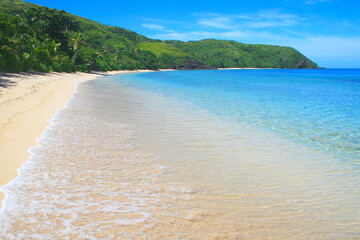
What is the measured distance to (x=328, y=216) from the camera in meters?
3.84

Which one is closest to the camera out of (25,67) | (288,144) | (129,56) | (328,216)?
(328,216)

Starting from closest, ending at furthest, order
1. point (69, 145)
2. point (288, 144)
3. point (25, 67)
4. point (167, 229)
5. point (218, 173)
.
→ point (167, 229) < point (218, 173) < point (69, 145) < point (288, 144) < point (25, 67)

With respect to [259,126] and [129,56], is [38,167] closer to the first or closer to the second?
[259,126]

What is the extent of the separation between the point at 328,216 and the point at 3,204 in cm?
404

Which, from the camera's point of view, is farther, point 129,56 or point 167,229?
point 129,56

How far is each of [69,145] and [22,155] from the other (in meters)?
1.09

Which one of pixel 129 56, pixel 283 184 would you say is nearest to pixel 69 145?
pixel 283 184

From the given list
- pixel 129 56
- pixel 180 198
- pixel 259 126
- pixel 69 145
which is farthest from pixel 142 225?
pixel 129 56

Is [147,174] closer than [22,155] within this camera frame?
Yes

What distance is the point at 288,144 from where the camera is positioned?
7.73 meters

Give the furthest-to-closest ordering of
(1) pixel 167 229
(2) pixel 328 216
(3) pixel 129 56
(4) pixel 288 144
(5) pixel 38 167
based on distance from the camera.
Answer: (3) pixel 129 56 → (4) pixel 288 144 → (5) pixel 38 167 → (2) pixel 328 216 → (1) pixel 167 229

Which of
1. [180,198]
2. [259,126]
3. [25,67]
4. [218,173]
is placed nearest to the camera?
[180,198]

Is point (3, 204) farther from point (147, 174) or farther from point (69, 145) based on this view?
point (69, 145)

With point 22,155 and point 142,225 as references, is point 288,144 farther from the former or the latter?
point 22,155
